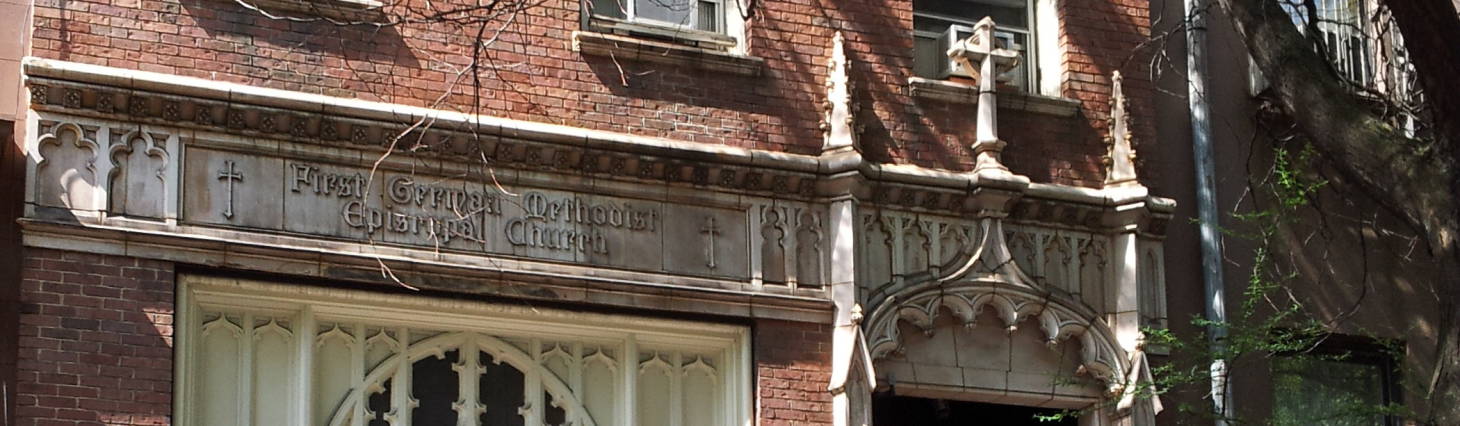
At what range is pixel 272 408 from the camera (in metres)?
16.0

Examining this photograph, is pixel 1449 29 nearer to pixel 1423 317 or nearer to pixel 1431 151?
pixel 1431 151

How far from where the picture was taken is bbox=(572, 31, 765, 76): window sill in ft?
57.3

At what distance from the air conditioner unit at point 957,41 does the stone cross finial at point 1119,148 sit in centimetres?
81

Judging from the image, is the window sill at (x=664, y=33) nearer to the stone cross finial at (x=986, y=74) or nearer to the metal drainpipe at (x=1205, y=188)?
the stone cross finial at (x=986, y=74)

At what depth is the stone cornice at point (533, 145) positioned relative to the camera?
15.6 metres

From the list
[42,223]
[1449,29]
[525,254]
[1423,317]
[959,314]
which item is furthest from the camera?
[1423,317]

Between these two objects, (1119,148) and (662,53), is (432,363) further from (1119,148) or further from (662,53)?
(1119,148)

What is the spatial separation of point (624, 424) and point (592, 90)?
2.29m

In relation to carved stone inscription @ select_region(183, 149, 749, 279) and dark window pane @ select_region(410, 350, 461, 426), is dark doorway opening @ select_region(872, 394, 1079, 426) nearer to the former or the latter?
carved stone inscription @ select_region(183, 149, 749, 279)

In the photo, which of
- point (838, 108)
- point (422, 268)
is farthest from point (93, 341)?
point (838, 108)

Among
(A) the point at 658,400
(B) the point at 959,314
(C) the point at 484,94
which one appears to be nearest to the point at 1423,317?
(B) the point at 959,314

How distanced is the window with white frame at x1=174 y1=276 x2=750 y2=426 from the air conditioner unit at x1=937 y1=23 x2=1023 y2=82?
278 centimetres

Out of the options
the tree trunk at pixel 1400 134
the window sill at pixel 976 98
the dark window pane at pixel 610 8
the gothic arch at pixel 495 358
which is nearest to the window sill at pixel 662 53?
the dark window pane at pixel 610 8

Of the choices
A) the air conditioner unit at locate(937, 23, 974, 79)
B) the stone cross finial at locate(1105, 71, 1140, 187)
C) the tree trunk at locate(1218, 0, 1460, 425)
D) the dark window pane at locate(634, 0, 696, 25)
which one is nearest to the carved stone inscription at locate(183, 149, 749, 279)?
the dark window pane at locate(634, 0, 696, 25)
